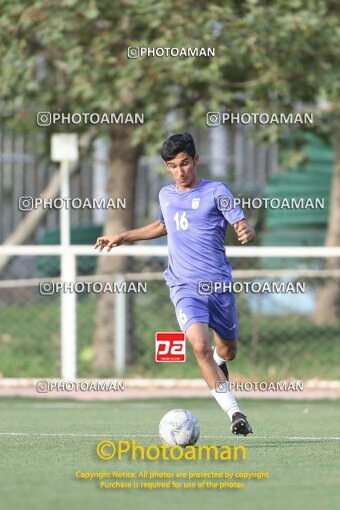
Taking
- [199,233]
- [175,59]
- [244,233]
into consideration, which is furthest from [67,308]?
[244,233]

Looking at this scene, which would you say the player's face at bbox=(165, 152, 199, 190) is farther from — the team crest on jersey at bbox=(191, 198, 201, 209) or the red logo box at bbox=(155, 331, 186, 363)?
the red logo box at bbox=(155, 331, 186, 363)

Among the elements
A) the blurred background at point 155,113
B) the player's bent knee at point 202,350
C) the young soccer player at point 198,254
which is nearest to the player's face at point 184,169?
the young soccer player at point 198,254

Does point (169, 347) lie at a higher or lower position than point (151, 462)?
higher

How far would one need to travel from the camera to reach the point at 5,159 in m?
24.9

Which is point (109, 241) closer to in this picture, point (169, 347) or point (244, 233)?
point (244, 233)

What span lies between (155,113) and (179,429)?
297 inches

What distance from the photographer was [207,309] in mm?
9188

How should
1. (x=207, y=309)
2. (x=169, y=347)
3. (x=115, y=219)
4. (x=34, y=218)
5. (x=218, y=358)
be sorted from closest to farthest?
(x=207, y=309) < (x=218, y=358) < (x=169, y=347) < (x=115, y=219) < (x=34, y=218)

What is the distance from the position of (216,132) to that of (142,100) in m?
8.83

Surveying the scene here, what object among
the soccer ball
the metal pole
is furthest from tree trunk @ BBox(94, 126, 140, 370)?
the soccer ball

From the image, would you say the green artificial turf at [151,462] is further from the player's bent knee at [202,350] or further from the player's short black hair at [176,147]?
the player's short black hair at [176,147]

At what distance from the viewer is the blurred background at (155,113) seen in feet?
48.9

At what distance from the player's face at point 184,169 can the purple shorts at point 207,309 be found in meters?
0.69

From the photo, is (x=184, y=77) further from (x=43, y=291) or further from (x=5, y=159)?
(x=5, y=159)
